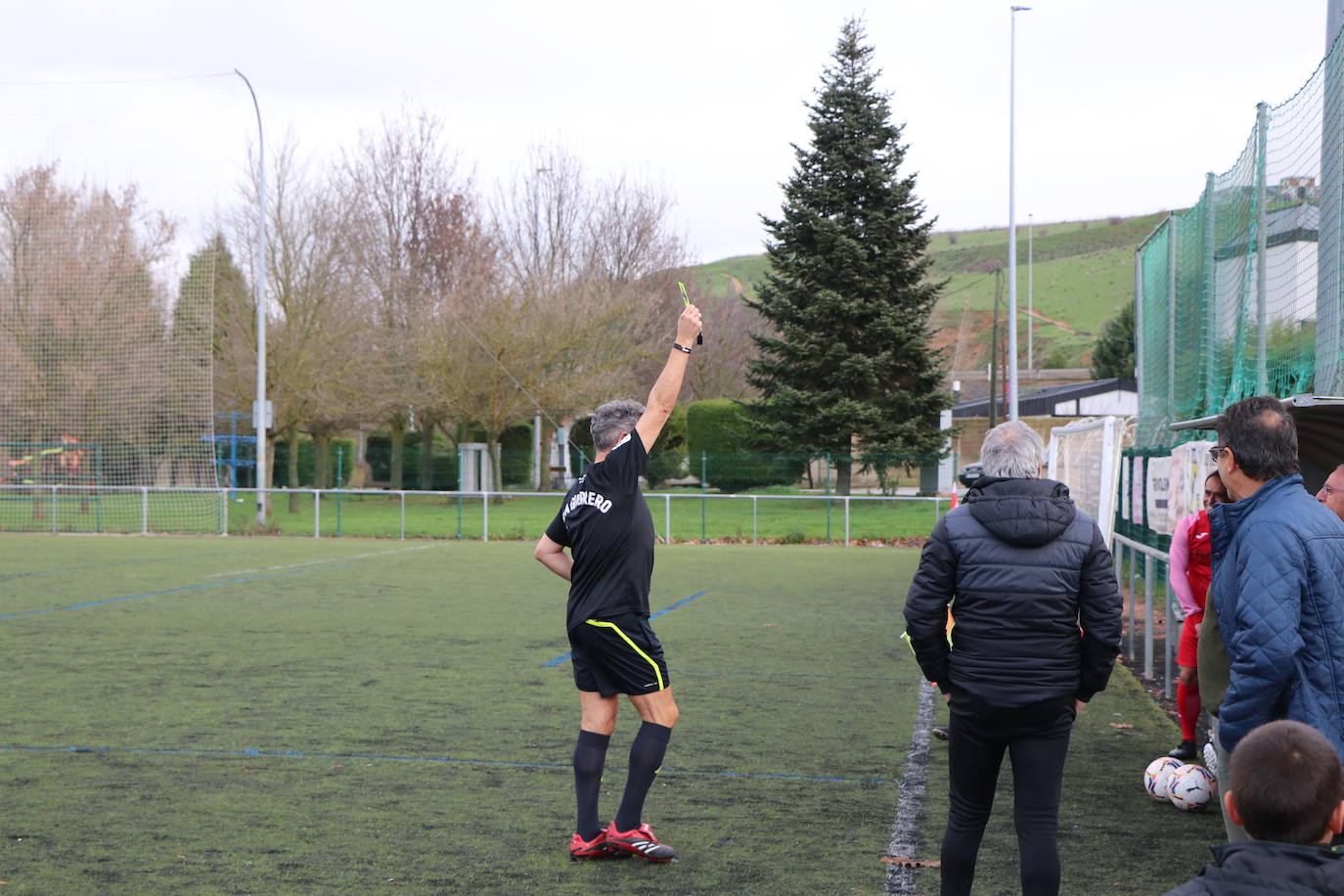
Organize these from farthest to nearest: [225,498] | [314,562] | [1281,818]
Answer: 1. [225,498]
2. [314,562]
3. [1281,818]

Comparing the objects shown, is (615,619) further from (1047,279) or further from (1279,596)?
(1047,279)

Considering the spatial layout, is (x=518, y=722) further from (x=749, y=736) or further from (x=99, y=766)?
(x=99, y=766)

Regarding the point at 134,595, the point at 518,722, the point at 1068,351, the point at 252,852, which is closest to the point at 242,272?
the point at 134,595

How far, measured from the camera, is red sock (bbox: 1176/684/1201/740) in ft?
22.6

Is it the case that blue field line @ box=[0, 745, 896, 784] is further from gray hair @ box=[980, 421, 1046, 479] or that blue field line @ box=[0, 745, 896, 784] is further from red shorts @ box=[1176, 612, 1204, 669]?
gray hair @ box=[980, 421, 1046, 479]

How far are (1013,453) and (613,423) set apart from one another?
1.75 meters

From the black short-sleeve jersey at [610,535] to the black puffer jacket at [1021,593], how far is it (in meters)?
1.44

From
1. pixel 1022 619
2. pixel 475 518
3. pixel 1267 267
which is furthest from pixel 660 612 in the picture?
pixel 475 518

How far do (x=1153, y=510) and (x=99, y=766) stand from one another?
970 cm

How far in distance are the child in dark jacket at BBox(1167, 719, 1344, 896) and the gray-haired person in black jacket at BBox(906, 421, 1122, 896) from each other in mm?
1325

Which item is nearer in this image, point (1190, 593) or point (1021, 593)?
point (1021, 593)

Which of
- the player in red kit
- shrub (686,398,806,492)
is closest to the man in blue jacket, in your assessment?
the player in red kit

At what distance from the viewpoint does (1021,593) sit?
4.11 metres

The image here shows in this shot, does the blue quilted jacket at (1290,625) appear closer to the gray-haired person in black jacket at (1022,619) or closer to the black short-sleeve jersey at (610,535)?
the gray-haired person in black jacket at (1022,619)
